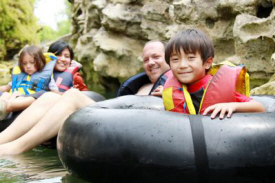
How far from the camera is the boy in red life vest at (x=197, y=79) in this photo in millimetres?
1928

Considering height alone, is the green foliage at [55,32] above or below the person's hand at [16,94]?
above

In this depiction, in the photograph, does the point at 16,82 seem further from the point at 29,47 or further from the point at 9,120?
the point at 9,120

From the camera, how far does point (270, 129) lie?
5.31ft

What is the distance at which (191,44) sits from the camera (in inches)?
76.0

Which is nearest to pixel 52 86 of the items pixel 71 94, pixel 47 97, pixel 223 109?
pixel 47 97

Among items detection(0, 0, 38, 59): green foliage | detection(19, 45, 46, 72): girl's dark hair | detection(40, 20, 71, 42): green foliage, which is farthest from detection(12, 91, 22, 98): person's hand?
detection(40, 20, 71, 42): green foliage

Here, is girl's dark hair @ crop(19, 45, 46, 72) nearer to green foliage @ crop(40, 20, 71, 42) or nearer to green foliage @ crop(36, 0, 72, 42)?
green foliage @ crop(36, 0, 72, 42)

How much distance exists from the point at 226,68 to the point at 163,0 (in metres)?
5.22

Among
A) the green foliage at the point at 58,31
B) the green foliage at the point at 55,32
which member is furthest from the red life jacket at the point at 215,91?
the green foliage at the point at 55,32

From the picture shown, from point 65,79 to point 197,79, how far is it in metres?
2.22

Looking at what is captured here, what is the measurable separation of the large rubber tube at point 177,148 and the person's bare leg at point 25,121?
1.10m

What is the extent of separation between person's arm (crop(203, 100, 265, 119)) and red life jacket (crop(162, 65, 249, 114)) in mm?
122

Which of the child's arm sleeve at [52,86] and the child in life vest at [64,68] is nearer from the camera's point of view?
the child's arm sleeve at [52,86]

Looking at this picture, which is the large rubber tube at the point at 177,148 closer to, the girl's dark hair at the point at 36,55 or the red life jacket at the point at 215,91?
the red life jacket at the point at 215,91
